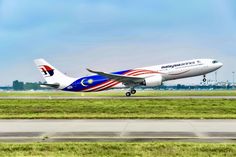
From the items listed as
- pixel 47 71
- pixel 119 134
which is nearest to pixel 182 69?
pixel 47 71

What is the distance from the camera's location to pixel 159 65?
55.4m

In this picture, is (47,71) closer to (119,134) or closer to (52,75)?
(52,75)

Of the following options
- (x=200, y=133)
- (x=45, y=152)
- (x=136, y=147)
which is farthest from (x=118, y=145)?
(x=200, y=133)

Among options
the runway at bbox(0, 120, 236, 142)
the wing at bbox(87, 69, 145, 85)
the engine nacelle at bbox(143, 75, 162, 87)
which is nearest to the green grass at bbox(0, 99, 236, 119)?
the runway at bbox(0, 120, 236, 142)

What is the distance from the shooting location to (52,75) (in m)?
62.5

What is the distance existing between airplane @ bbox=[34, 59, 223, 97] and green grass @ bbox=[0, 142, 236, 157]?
138 feet

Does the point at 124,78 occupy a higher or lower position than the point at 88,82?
higher

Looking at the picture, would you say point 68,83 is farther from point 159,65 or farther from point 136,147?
point 136,147

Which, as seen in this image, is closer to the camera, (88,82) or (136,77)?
(136,77)

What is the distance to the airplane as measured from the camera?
54219 millimetres

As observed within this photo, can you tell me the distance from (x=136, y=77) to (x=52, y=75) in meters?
15.3

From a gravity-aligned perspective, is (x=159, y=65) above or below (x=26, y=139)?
above

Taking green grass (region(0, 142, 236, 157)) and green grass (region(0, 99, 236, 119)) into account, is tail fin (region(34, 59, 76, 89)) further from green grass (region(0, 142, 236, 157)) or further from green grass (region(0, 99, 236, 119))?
green grass (region(0, 142, 236, 157))

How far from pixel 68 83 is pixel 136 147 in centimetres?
5012
